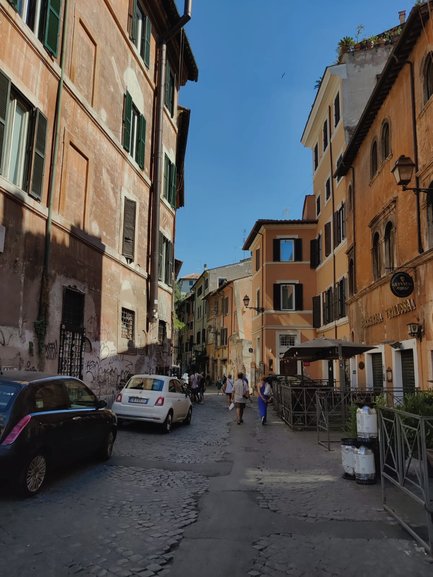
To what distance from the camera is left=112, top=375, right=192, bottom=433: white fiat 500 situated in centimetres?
1305

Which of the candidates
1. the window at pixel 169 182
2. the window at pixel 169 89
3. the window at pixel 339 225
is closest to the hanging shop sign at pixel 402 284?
the window at pixel 339 225

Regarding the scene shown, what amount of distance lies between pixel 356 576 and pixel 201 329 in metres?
58.7

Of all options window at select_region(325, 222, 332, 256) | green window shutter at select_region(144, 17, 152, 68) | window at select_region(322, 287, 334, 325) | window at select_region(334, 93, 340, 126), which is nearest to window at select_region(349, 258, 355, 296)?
window at select_region(322, 287, 334, 325)

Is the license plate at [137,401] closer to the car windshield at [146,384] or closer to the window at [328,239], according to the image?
the car windshield at [146,384]

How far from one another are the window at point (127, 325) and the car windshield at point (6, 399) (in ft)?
35.1

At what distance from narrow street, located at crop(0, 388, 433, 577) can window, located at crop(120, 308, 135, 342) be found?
8424 mm

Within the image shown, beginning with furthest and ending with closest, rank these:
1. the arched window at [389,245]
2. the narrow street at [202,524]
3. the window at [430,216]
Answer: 1. the arched window at [389,245]
2. the window at [430,216]
3. the narrow street at [202,524]

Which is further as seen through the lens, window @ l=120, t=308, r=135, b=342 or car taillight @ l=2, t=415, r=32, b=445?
window @ l=120, t=308, r=135, b=342

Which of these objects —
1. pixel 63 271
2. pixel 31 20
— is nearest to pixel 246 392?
pixel 63 271

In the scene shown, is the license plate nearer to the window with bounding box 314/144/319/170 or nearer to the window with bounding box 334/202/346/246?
the window with bounding box 334/202/346/246

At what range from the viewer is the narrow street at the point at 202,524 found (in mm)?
4355

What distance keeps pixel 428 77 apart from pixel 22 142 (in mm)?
10306

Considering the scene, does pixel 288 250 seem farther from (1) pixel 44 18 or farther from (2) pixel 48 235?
(1) pixel 44 18

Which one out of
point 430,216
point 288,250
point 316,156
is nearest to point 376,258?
point 430,216
